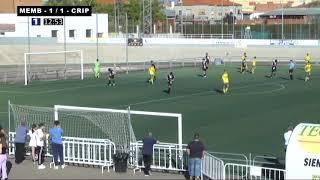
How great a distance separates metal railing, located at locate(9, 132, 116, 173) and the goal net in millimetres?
446

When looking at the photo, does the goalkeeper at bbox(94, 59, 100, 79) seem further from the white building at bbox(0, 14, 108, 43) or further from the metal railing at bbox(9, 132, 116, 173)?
the metal railing at bbox(9, 132, 116, 173)

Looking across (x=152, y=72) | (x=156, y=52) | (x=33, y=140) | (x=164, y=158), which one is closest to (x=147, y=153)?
→ (x=164, y=158)

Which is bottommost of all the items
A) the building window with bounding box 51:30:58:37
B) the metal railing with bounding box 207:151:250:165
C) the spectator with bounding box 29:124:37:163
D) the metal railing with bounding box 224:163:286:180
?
the metal railing with bounding box 207:151:250:165

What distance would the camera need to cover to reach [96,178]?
66.3 ft

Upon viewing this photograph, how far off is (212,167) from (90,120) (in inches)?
255

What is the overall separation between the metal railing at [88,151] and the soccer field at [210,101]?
4367 mm

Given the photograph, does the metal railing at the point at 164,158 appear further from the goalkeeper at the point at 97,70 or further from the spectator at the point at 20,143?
the goalkeeper at the point at 97,70

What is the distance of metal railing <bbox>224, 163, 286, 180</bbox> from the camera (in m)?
18.4

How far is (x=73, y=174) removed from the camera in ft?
68.6

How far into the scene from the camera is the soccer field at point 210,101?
2792 centimetres

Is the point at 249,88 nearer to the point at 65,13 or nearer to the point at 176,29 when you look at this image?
the point at 65,13

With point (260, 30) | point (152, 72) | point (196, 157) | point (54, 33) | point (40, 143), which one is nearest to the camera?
point (196, 157)

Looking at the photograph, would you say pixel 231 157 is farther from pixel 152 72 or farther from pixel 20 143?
pixel 152 72

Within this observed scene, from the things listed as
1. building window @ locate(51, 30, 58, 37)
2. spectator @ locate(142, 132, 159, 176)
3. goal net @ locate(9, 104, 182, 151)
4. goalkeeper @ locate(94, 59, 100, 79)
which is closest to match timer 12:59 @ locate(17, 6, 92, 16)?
goalkeeper @ locate(94, 59, 100, 79)
